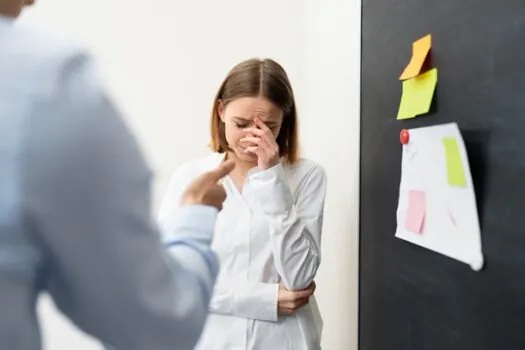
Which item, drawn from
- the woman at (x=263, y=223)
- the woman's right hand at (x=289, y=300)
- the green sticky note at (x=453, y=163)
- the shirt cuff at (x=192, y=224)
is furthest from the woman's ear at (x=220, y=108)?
the shirt cuff at (x=192, y=224)

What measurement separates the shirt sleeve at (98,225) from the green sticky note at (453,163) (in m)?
0.60

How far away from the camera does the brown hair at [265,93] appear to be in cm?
151

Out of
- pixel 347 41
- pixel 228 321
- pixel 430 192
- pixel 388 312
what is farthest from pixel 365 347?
pixel 347 41

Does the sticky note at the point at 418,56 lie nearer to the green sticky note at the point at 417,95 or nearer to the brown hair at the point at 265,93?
the green sticky note at the point at 417,95

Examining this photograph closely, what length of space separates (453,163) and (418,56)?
0.90 ft

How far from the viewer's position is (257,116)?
1.50 meters

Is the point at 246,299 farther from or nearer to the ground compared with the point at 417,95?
nearer to the ground

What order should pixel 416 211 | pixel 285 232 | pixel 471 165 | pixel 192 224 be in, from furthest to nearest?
pixel 285 232
pixel 416 211
pixel 471 165
pixel 192 224

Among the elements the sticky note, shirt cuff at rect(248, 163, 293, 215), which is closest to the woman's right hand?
shirt cuff at rect(248, 163, 293, 215)

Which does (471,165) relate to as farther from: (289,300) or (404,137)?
(289,300)

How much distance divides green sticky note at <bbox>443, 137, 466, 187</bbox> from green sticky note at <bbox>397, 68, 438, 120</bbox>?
0.35 ft

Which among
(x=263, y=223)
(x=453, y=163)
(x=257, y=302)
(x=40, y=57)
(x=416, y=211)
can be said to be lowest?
(x=257, y=302)

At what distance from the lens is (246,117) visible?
1507mm

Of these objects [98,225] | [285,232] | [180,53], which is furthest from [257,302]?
[180,53]
